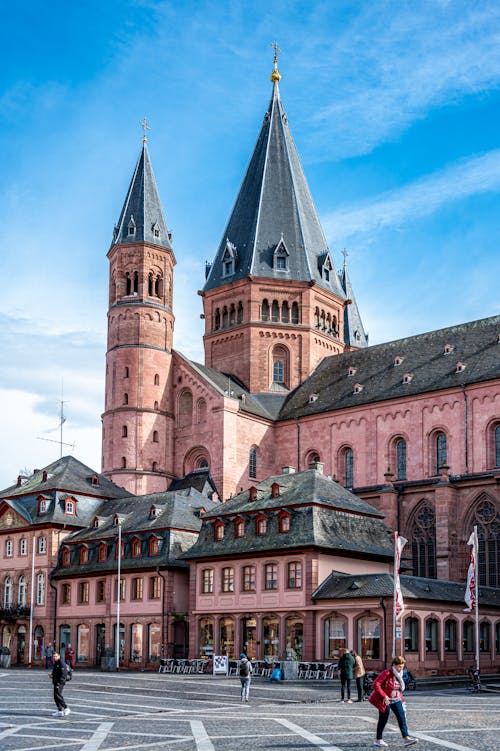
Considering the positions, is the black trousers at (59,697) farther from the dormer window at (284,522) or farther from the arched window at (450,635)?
the arched window at (450,635)

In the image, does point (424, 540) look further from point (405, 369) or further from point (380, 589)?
point (380, 589)

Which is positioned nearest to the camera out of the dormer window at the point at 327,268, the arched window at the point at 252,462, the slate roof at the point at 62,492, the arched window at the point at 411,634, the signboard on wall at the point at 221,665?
the arched window at the point at 411,634

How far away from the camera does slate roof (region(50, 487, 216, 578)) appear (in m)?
63.0

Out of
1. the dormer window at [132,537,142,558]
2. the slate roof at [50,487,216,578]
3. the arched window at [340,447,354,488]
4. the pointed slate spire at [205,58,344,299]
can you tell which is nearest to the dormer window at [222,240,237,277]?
the pointed slate spire at [205,58,344,299]

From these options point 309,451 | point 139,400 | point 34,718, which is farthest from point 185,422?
point 34,718

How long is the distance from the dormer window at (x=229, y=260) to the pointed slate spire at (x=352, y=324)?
79.8ft

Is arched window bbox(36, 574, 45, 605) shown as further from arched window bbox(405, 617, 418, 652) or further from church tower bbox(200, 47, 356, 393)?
arched window bbox(405, 617, 418, 652)

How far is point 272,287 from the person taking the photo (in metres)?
88.4

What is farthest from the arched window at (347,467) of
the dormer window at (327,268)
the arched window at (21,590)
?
the arched window at (21,590)

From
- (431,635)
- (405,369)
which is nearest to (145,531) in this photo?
(431,635)

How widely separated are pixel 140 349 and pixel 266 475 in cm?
1411

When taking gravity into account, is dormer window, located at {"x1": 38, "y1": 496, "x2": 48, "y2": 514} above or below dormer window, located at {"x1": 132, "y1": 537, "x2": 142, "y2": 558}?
above

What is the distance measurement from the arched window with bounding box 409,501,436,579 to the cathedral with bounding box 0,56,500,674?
0.46ft

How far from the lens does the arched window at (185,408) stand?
270 ft
